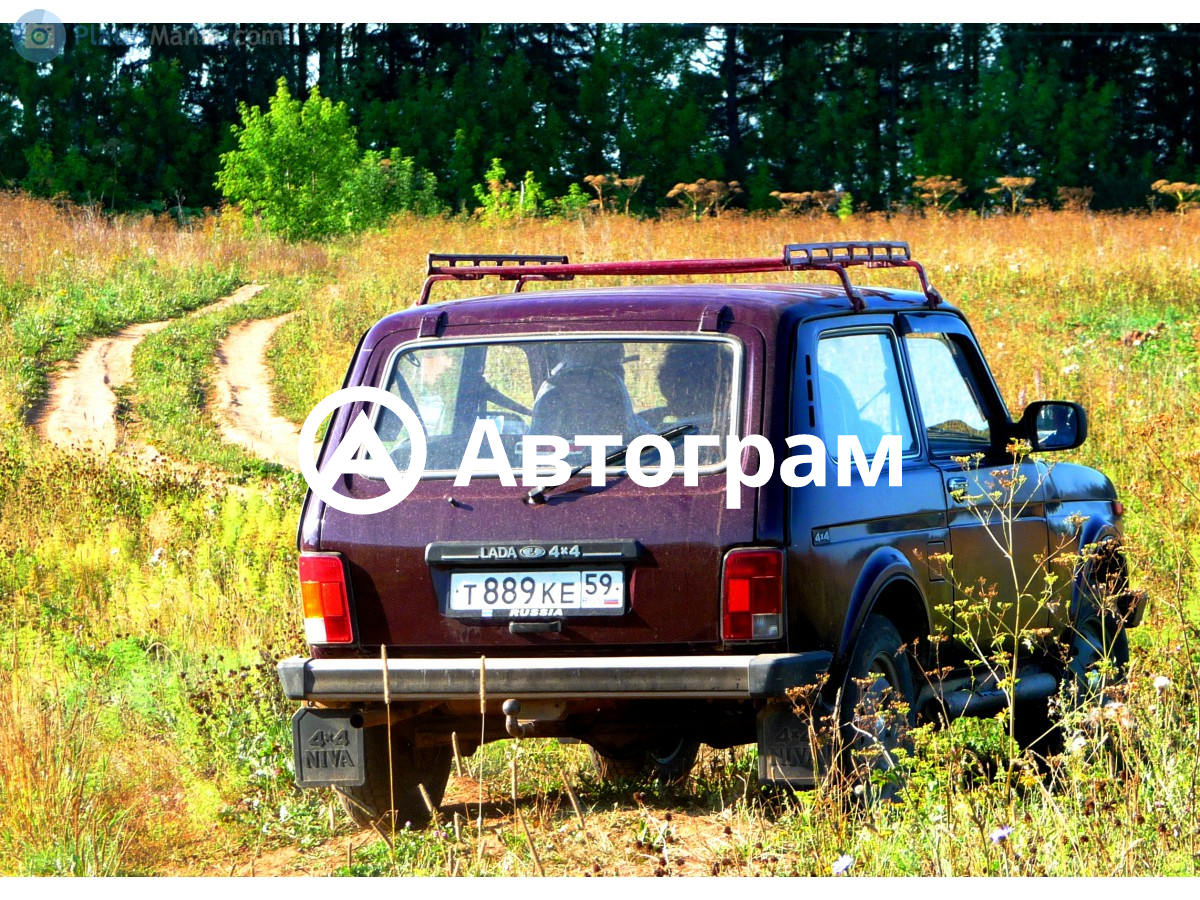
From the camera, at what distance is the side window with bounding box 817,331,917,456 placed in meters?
5.08

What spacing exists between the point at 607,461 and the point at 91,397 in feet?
42.5

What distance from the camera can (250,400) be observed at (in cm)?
1709

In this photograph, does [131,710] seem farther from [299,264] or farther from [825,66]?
[825,66]

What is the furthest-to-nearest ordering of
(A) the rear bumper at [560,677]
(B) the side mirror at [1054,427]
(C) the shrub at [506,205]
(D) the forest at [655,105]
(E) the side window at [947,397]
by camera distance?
(D) the forest at [655,105], (C) the shrub at [506,205], (B) the side mirror at [1054,427], (E) the side window at [947,397], (A) the rear bumper at [560,677]

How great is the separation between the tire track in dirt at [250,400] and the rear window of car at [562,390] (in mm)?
8792

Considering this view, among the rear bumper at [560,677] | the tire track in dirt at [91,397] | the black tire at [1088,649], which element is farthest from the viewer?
the tire track in dirt at [91,397]

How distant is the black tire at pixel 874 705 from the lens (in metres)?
4.66

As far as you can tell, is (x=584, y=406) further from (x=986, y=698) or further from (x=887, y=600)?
(x=986, y=698)

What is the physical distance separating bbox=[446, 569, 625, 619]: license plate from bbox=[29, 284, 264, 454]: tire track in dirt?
8615mm

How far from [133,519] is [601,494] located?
7.14 m

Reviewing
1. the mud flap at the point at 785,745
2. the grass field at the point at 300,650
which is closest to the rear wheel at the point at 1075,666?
the grass field at the point at 300,650

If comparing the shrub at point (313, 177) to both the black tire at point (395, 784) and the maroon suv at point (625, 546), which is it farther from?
the maroon suv at point (625, 546)

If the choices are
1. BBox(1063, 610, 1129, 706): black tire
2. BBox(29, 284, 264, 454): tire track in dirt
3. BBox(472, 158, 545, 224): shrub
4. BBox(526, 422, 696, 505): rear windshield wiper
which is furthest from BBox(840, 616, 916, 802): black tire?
BBox(472, 158, 545, 224): shrub

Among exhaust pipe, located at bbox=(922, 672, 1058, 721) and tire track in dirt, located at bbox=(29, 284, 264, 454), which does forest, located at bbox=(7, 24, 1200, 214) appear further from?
exhaust pipe, located at bbox=(922, 672, 1058, 721)
